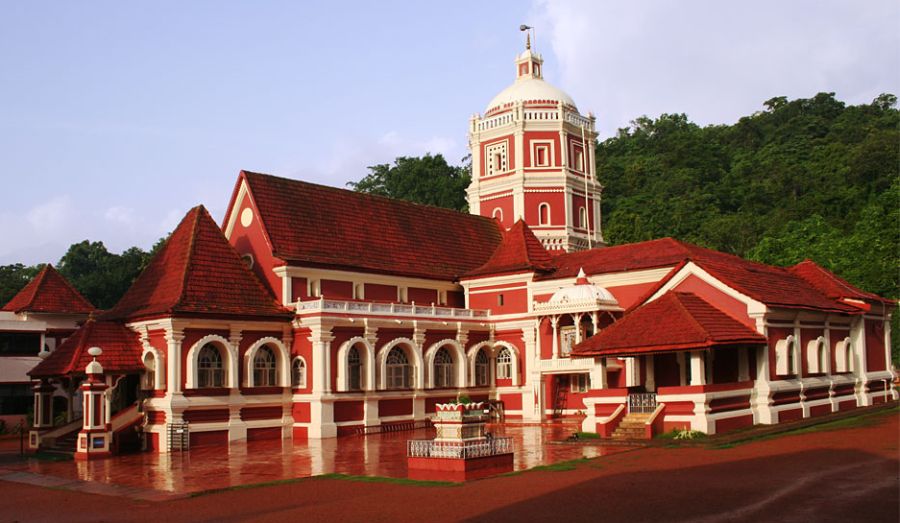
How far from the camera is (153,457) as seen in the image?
988 inches

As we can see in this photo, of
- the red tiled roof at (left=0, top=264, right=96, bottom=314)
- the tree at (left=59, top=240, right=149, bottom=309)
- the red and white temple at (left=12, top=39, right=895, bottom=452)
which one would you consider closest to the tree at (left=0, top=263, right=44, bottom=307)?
the tree at (left=59, top=240, right=149, bottom=309)

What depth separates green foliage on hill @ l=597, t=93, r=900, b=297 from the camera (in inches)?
1906

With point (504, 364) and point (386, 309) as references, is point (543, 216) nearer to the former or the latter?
point (504, 364)

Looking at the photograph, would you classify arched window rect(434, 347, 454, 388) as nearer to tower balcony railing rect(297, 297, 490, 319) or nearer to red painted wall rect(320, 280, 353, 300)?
tower balcony railing rect(297, 297, 490, 319)

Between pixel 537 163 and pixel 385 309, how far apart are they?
13.1 metres

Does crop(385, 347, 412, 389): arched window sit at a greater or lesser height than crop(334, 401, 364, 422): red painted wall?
greater

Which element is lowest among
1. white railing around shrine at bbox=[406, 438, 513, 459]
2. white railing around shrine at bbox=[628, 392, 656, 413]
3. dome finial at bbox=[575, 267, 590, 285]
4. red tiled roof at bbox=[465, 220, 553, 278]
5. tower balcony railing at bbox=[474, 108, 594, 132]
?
white railing around shrine at bbox=[406, 438, 513, 459]

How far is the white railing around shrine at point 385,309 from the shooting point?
30.8m

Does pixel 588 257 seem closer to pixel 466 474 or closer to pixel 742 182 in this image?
pixel 466 474

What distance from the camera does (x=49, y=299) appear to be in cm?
3994

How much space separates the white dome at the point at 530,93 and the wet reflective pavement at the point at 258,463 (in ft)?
63.6

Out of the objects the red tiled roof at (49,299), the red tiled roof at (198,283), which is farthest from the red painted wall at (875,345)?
the red tiled roof at (49,299)

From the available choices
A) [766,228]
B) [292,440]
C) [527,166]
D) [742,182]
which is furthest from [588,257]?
[742,182]

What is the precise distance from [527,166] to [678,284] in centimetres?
1648
